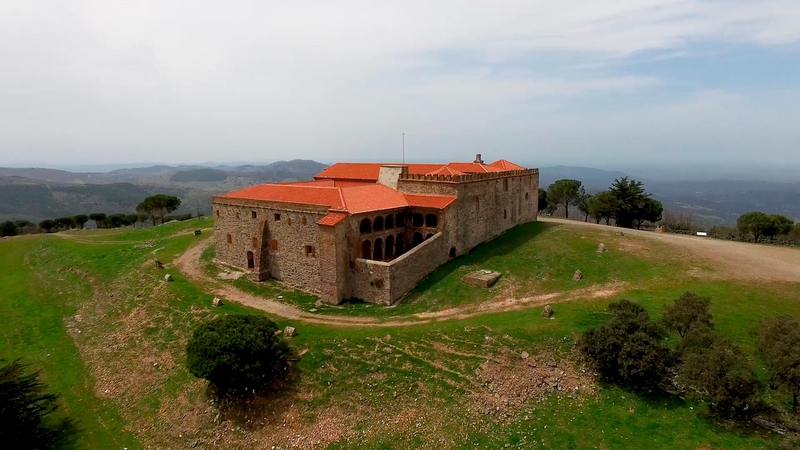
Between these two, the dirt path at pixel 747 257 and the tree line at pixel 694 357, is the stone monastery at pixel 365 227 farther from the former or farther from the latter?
the dirt path at pixel 747 257

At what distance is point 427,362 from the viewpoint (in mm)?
26609

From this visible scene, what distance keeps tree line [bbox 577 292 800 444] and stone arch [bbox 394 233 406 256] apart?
19858 millimetres

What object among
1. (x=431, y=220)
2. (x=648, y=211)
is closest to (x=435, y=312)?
(x=431, y=220)

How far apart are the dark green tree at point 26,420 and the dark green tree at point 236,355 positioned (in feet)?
28.5

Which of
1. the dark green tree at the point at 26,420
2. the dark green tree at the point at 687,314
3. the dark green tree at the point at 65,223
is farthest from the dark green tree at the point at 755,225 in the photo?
the dark green tree at the point at 65,223

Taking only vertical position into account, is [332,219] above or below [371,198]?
below

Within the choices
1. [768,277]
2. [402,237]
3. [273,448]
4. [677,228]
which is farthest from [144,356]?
[677,228]

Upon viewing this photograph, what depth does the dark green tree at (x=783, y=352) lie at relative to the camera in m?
19.6

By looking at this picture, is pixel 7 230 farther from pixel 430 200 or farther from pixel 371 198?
pixel 430 200

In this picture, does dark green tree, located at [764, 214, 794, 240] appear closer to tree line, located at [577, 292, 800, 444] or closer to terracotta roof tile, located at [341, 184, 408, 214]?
tree line, located at [577, 292, 800, 444]

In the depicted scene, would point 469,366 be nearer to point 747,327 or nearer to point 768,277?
point 747,327

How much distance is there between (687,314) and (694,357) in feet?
11.9

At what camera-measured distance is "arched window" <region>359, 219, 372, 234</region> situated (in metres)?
37.9

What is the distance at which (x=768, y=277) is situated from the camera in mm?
34531
